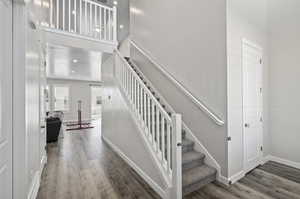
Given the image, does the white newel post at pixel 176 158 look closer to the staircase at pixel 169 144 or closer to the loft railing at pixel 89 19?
the staircase at pixel 169 144

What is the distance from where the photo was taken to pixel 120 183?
242cm

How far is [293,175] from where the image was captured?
8.80ft

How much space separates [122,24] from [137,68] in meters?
3.95

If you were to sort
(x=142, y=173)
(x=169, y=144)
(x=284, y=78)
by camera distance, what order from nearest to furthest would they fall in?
(x=169, y=144) → (x=142, y=173) → (x=284, y=78)

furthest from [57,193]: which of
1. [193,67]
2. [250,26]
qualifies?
[250,26]

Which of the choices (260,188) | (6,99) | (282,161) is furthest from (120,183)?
(282,161)

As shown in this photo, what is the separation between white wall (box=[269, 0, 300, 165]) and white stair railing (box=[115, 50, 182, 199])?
8.49ft

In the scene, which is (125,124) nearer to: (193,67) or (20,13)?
(193,67)

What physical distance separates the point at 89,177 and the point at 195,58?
2.92 m

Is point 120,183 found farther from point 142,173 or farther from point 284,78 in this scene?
point 284,78

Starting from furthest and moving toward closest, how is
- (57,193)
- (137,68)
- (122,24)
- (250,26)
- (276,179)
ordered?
(122,24), (137,68), (250,26), (276,179), (57,193)

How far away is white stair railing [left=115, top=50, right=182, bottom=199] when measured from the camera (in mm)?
1891

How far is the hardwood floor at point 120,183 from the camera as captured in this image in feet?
6.95

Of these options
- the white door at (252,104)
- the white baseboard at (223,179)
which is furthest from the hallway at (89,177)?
the white door at (252,104)
